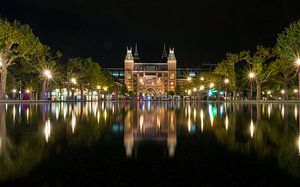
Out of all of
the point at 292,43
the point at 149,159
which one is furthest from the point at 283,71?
the point at 149,159

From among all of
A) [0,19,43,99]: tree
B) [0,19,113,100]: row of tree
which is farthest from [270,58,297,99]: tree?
[0,19,43,99]: tree

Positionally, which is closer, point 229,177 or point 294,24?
point 229,177

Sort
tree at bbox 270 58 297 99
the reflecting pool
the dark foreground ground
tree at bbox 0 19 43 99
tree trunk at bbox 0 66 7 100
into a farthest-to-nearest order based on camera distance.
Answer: tree at bbox 270 58 297 99 → tree trunk at bbox 0 66 7 100 → tree at bbox 0 19 43 99 → the reflecting pool → the dark foreground ground

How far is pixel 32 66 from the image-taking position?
6462 cm

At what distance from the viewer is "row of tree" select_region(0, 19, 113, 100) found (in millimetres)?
54275

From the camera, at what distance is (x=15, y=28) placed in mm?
53969

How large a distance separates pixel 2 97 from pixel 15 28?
11.1 meters

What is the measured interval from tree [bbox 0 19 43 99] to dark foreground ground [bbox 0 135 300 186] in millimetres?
47234

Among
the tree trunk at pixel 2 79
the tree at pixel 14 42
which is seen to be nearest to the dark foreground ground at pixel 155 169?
the tree at pixel 14 42

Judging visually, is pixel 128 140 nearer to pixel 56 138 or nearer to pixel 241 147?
pixel 56 138

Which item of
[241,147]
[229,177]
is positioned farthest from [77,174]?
[241,147]

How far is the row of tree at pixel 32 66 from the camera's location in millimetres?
54275

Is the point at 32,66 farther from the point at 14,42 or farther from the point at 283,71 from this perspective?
the point at 283,71

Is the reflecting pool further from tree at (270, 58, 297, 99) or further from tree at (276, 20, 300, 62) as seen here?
tree at (270, 58, 297, 99)
